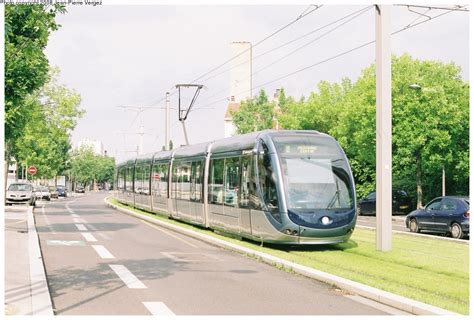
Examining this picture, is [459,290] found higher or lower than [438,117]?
lower

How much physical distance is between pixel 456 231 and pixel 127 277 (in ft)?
45.4

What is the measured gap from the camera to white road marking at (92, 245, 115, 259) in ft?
52.6

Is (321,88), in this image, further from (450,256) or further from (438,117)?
(450,256)

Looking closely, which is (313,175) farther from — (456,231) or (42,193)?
(42,193)

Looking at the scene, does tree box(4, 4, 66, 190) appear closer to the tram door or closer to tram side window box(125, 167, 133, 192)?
the tram door

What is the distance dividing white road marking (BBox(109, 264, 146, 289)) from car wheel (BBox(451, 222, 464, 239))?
41.6 feet

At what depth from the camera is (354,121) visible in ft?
165

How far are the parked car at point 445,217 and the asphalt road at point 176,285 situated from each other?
890cm

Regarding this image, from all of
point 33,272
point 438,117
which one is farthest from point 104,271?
point 438,117

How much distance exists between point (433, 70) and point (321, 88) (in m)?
23.1

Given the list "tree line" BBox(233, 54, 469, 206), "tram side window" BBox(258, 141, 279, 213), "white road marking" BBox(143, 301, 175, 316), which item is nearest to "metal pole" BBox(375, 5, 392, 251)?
"tram side window" BBox(258, 141, 279, 213)

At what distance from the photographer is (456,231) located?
23.2 metres

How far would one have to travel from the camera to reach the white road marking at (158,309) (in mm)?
8992
